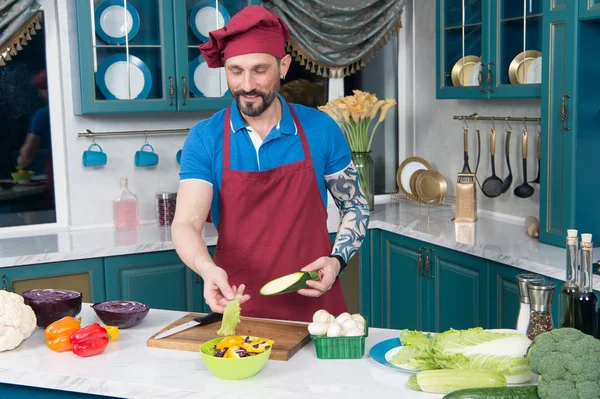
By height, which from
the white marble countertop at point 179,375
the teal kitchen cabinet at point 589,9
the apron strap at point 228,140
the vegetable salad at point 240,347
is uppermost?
the teal kitchen cabinet at point 589,9

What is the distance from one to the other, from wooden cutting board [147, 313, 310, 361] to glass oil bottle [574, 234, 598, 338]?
0.72 meters

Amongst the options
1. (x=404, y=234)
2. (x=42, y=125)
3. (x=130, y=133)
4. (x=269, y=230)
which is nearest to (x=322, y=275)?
(x=269, y=230)

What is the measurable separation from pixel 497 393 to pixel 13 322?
49.7 inches

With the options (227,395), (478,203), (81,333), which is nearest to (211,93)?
(478,203)

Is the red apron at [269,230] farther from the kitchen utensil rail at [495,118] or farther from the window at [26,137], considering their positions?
the window at [26,137]

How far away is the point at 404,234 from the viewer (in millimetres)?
4180

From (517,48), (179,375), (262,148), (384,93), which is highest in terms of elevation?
(517,48)

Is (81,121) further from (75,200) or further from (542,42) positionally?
(542,42)

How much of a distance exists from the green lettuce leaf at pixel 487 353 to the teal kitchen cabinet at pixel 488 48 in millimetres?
2006

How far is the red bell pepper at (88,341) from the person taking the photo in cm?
216

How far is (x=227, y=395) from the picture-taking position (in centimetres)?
187

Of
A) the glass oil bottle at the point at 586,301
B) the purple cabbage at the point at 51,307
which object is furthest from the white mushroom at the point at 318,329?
the purple cabbage at the point at 51,307

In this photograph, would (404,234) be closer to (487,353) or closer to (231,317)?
(231,317)

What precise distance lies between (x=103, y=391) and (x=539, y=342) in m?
1.03
